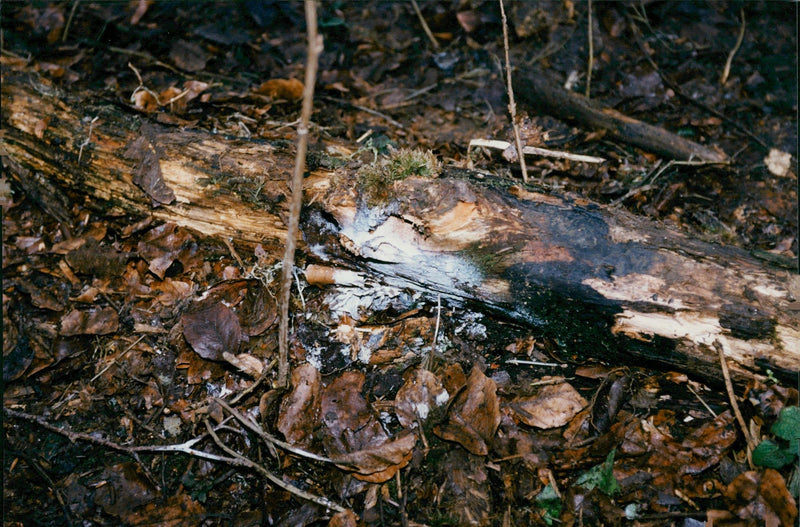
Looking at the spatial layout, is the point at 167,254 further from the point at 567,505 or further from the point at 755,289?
Result: the point at 755,289

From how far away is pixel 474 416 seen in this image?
2246 mm

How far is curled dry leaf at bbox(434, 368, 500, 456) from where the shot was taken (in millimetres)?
2164

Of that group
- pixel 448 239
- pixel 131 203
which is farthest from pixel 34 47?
pixel 448 239

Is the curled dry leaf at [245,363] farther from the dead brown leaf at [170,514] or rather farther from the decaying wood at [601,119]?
the decaying wood at [601,119]

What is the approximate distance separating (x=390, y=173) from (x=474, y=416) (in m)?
1.43

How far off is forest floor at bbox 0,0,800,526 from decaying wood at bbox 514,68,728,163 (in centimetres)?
11

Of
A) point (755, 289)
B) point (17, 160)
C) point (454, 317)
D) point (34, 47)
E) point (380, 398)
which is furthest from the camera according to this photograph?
point (34, 47)

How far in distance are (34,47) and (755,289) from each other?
639 centimetres

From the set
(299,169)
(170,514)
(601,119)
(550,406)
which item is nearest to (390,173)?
(299,169)

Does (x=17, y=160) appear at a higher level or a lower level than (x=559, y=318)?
higher

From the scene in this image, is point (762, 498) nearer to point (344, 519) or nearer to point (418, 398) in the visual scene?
point (418, 398)

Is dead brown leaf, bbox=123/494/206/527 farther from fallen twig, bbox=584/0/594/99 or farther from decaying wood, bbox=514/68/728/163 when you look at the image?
fallen twig, bbox=584/0/594/99

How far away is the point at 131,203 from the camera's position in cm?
302

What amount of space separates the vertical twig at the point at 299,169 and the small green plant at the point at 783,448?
94.5 inches
